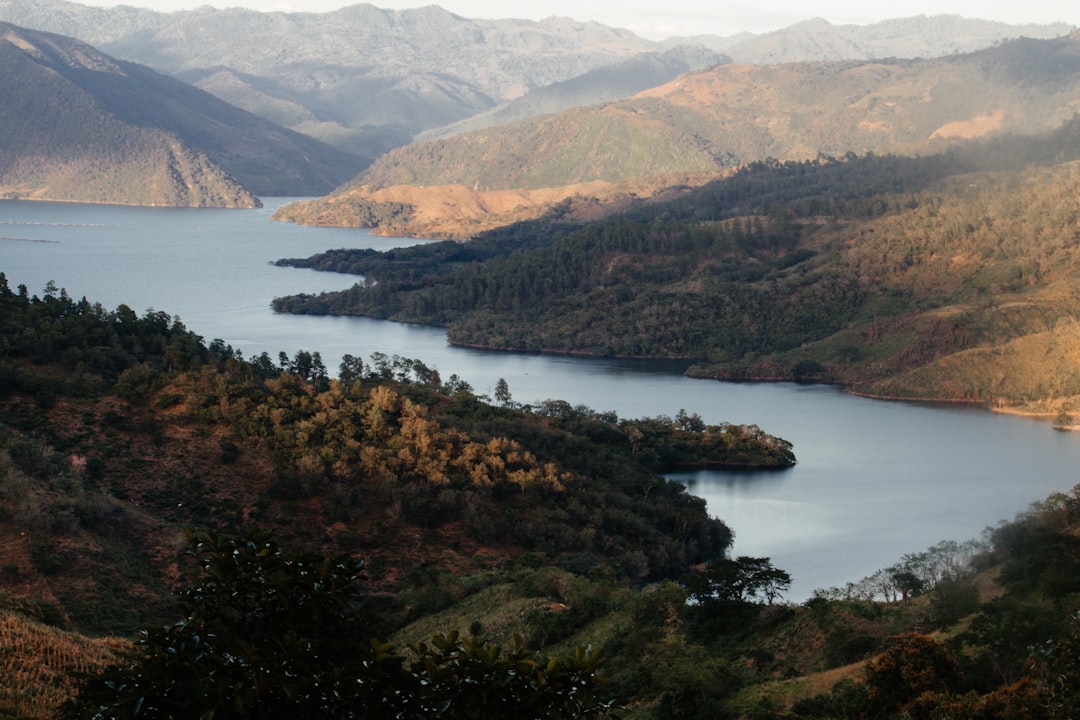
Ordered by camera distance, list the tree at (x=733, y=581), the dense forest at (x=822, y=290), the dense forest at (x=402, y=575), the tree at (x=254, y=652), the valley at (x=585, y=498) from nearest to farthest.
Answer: the tree at (x=254, y=652) < the dense forest at (x=402, y=575) < the valley at (x=585, y=498) < the tree at (x=733, y=581) < the dense forest at (x=822, y=290)

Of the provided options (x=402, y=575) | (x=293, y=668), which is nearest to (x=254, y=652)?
(x=293, y=668)

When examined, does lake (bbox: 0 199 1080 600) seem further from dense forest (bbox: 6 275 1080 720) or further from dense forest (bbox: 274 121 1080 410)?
dense forest (bbox: 6 275 1080 720)

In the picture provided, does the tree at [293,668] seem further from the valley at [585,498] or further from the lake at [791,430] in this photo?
the lake at [791,430]

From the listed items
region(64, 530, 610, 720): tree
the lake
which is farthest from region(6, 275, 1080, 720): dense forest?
the lake

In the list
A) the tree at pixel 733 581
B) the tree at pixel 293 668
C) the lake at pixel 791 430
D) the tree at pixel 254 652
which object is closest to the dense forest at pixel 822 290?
the lake at pixel 791 430

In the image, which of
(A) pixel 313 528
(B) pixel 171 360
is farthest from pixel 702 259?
(A) pixel 313 528

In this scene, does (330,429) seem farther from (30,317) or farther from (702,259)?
(702,259)
